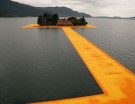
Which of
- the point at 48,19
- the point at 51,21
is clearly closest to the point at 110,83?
the point at 51,21

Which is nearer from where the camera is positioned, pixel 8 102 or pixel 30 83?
pixel 8 102

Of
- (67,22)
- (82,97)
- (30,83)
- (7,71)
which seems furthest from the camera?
(67,22)

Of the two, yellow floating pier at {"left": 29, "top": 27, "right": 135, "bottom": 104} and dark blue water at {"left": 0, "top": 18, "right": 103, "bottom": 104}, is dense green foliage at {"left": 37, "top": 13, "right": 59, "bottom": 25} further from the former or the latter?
yellow floating pier at {"left": 29, "top": 27, "right": 135, "bottom": 104}

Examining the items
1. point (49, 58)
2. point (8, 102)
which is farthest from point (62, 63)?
point (8, 102)

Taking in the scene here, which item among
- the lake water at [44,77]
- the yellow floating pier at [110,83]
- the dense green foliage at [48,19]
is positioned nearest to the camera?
the yellow floating pier at [110,83]

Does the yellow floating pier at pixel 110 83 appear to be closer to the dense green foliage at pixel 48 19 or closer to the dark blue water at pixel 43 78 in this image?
the dark blue water at pixel 43 78

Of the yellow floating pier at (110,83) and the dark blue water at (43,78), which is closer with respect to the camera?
the yellow floating pier at (110,83)

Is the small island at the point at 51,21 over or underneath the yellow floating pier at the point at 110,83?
over

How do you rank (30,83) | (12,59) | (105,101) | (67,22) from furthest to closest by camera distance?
(67,22) < (12,59) < (30,83) < (105,101)

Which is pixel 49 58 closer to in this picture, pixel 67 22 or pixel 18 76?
pixel 18 76

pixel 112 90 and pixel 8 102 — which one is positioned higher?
pixel 112 90

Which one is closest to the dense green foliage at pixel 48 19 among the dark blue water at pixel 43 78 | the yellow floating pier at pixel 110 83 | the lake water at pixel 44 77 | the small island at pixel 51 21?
the small island at pixel 51 21
